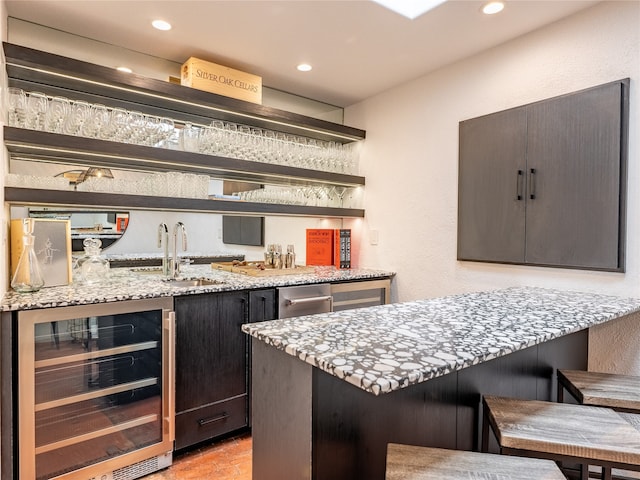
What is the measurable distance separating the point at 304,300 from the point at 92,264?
4.45ft

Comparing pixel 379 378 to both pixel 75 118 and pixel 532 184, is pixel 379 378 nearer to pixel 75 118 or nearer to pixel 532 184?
pixel 532 184

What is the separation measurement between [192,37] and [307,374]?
7.39ft

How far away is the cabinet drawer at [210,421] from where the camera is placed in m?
2.17

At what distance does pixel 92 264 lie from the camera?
95.6 inches

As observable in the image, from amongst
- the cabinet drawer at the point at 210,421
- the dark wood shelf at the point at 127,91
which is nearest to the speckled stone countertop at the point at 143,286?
the cabinet drawer at the point at 210,421

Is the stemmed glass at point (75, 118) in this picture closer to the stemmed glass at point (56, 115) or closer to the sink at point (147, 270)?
the stemmed glass at point (56, 115)

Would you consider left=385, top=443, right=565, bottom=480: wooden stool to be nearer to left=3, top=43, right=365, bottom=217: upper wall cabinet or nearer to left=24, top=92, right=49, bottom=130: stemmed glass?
left=3, top=43, right=365, bottom=217: upper wall cabinet

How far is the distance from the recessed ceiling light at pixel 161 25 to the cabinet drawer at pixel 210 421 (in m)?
2.24

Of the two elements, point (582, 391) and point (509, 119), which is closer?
point (582, 391)

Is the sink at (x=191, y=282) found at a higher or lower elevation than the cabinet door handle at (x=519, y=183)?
lower

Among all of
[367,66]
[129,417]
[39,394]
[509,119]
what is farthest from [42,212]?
[509,119]

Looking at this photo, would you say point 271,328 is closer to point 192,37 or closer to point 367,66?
point 192,37

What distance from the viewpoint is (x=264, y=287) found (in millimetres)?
2451

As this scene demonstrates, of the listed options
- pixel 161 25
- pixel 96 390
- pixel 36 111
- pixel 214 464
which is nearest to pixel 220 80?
pixel 161 25
